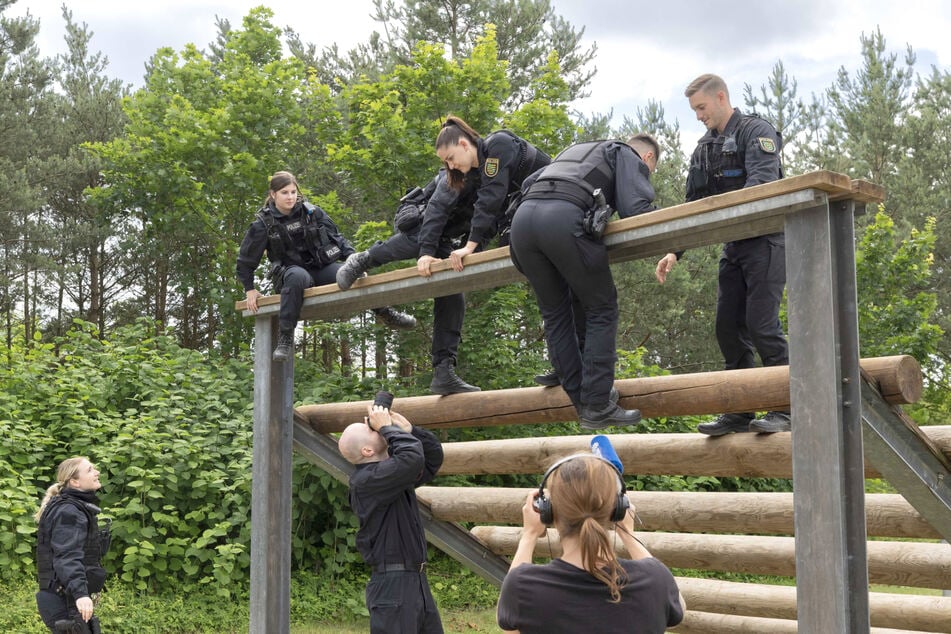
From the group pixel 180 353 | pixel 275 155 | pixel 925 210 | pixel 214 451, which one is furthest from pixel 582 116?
pixel 214 451

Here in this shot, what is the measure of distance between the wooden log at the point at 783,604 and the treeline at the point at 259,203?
594 cm

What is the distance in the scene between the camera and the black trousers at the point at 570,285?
4.73m

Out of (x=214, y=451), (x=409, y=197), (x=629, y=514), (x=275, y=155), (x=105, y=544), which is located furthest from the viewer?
(x=275, y=155)

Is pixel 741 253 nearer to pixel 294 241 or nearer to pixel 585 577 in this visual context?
pixel 585 577

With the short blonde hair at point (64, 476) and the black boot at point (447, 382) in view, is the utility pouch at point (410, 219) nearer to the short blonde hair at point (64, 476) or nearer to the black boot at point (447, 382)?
the black boot at point (447, 382)

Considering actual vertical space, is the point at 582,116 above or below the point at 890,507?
above

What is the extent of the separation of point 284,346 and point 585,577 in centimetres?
435

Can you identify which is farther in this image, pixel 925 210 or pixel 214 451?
pixel 925 210

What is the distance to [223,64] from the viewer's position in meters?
20.2

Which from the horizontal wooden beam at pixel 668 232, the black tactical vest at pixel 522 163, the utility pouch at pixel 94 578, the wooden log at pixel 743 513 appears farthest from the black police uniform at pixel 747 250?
the utility pouch at pixel 94 578

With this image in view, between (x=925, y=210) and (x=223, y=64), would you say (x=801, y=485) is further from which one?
(x=925, y=210)

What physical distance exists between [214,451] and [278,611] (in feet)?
18.8

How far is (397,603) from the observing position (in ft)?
18.2

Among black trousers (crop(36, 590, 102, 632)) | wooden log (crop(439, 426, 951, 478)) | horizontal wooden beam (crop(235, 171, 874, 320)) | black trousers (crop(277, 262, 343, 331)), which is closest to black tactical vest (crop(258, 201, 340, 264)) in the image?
black trousers (crop(277, 262, 343, 331))
